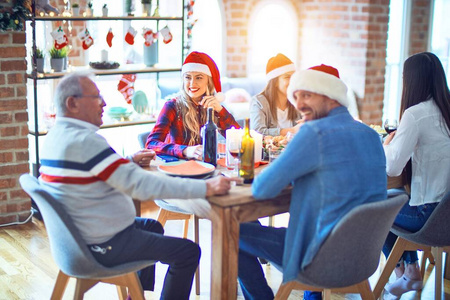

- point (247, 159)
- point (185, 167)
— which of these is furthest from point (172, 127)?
point (247, 159)

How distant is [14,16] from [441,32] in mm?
4918

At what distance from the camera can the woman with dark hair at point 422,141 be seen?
285 centimetres

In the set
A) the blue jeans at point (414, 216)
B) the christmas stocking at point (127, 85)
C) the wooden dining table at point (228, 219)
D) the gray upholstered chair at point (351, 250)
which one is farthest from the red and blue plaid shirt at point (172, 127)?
the christmas stocking at point (127, 85)

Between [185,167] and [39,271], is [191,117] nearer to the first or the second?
[185,167]

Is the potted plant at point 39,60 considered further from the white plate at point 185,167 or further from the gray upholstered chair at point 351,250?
the gray upholstered chair at point 351,250

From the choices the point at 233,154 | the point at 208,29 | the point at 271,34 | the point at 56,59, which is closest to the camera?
the point at 233,154

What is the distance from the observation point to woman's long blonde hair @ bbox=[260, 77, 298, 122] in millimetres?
3705

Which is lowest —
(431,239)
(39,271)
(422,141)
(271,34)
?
(39,271)

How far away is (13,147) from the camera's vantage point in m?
4.14

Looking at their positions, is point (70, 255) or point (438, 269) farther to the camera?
point (438, 269)

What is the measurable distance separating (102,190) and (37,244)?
5.94 feet

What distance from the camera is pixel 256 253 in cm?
253

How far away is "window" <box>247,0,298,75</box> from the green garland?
3.08 metres

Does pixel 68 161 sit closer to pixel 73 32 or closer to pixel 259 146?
pixel 259 146
